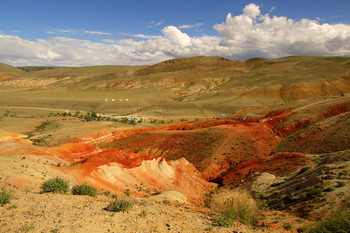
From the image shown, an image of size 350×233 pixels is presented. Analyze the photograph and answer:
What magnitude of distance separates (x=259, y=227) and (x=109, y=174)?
44.0 feet

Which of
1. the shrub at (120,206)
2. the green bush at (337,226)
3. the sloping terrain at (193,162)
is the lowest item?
the sloping terrain at (193,162)

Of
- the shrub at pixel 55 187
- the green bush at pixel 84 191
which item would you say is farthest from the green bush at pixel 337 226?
the shrub at pixel 55 187

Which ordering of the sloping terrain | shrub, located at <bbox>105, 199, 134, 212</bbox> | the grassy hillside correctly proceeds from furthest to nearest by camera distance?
the grassy hillside
the sloping terrain
shrub, located at <bbox>105, 199, 134, 212</bbox>

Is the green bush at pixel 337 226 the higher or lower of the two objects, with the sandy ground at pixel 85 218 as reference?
higher

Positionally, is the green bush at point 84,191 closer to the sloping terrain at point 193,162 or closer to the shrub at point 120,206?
the sloping terrain at point 193,162

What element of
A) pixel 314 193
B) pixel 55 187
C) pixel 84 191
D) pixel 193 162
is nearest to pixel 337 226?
pixel 314 193

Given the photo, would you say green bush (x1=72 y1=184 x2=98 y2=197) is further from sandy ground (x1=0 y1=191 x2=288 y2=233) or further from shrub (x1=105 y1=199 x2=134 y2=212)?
shrub (x1=105 y1=199 x2=134 y2=212)

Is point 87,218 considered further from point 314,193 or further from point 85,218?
point 314,193

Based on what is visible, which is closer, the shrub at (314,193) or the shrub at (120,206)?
the shrub at (120,206)

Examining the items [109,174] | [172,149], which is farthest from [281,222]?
[172,149]

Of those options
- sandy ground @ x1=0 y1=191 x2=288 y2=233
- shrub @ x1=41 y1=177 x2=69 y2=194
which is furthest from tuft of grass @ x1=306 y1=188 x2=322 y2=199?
shrub @ x1=41 y1=177 x2=69 y2=194

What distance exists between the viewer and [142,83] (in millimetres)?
163000

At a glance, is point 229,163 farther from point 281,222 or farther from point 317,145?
point 281,222

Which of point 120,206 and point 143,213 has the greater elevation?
point 120,206
